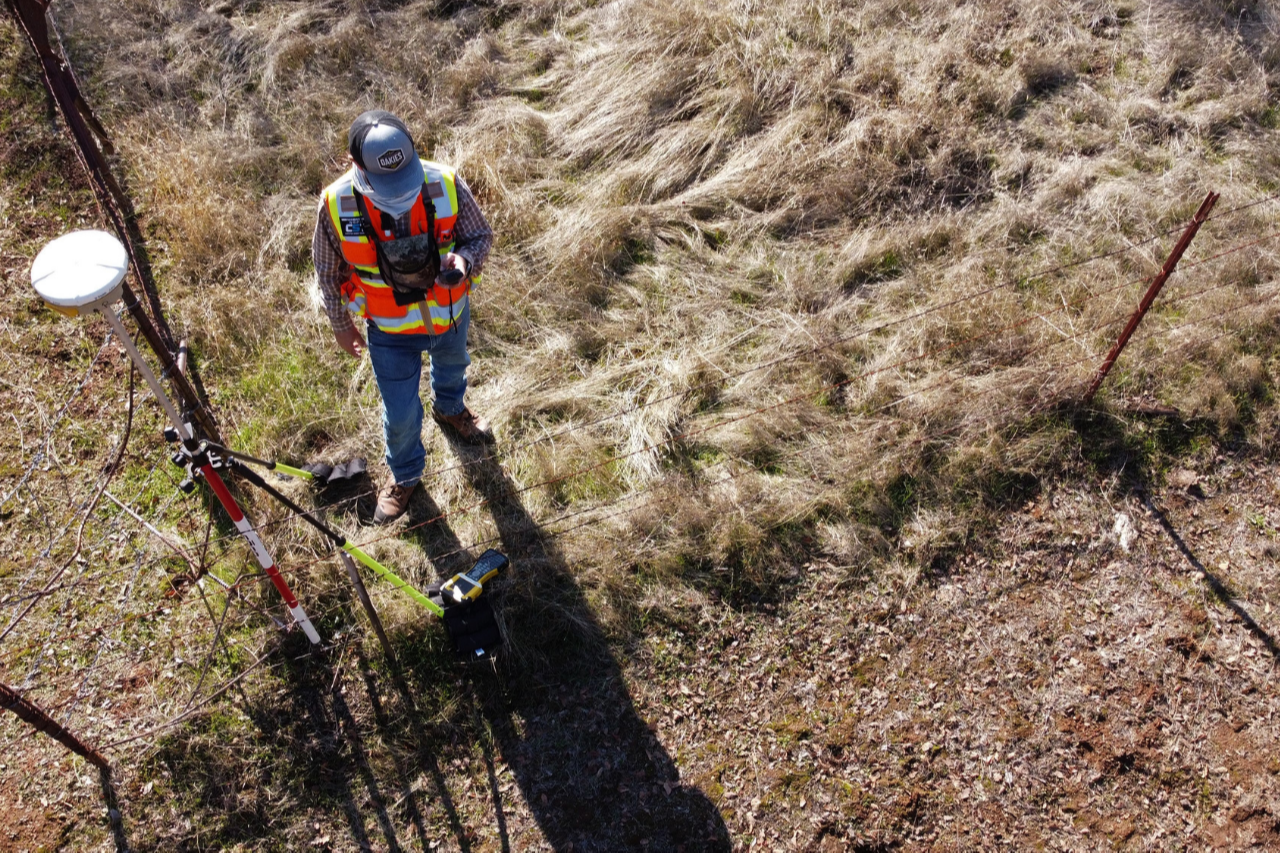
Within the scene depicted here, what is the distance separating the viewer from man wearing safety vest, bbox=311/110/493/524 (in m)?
3.21

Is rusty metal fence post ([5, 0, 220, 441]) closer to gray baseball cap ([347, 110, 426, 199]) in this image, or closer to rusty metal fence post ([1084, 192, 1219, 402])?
gray baseball cap ([347, 110, 426, 199])

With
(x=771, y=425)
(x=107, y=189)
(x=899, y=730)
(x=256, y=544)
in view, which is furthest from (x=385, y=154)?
(x=107, y=189)

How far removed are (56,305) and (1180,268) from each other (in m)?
5.99

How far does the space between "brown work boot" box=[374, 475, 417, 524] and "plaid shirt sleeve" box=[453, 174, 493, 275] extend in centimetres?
137

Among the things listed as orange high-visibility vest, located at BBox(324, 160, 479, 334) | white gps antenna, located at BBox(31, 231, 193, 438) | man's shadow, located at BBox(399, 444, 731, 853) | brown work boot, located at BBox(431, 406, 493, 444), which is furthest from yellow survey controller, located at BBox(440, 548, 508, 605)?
white gps antenna, located at BBox(31, 231, 193, 438)

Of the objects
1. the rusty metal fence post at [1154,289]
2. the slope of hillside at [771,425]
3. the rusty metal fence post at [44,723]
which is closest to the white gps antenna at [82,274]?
the rusty metal fence post at [44,723]

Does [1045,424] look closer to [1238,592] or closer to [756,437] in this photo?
[1238,592]

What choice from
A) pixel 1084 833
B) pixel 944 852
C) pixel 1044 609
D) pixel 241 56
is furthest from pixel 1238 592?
pixel 241 56

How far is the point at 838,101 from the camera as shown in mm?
6285

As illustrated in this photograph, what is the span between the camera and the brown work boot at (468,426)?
15.4ft

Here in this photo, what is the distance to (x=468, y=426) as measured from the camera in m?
4.68

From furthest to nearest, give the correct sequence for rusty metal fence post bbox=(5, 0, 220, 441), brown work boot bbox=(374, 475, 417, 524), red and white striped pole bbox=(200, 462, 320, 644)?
1. brown work boot bbox=(374, 475, 417, 524)
2. rusty metal fence post bbox=(5, 0, 220, 441)
3. red and white striped pole bbox=(200, 462, 320, 644)

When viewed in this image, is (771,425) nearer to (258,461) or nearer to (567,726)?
(567,726)

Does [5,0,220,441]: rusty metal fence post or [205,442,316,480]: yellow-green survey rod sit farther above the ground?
[5,0,220,441]: rusty metal fence post
